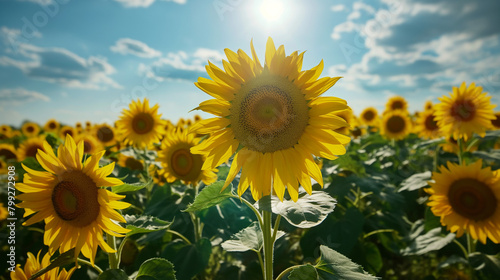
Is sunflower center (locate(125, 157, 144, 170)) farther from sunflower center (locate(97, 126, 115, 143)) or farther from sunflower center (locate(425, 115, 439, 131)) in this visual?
sunflower center (locate(425, 115, 439, 131))

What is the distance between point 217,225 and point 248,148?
4.47 ft

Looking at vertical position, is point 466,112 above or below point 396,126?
below

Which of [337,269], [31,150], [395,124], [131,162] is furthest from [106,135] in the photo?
[395,124]

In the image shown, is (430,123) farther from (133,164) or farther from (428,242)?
(133,164)

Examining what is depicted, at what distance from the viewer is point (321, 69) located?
6.02 ft

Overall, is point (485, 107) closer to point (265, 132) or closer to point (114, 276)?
point (265, 132)

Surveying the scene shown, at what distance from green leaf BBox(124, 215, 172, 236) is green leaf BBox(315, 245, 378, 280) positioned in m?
1.01

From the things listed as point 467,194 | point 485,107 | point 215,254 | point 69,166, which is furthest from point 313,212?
point 485,107

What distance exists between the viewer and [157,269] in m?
2.14

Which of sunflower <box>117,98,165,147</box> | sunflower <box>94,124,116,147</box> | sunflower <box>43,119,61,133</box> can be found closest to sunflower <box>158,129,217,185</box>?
sunflower <box>117,98,165,147</box>

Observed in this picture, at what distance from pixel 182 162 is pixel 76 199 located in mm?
1896

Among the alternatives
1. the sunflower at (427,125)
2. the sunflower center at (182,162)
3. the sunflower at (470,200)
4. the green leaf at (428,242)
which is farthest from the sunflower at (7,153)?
the sunflower at (427,125)

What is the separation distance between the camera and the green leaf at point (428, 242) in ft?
11.3

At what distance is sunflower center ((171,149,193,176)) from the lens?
3795 millimetres
